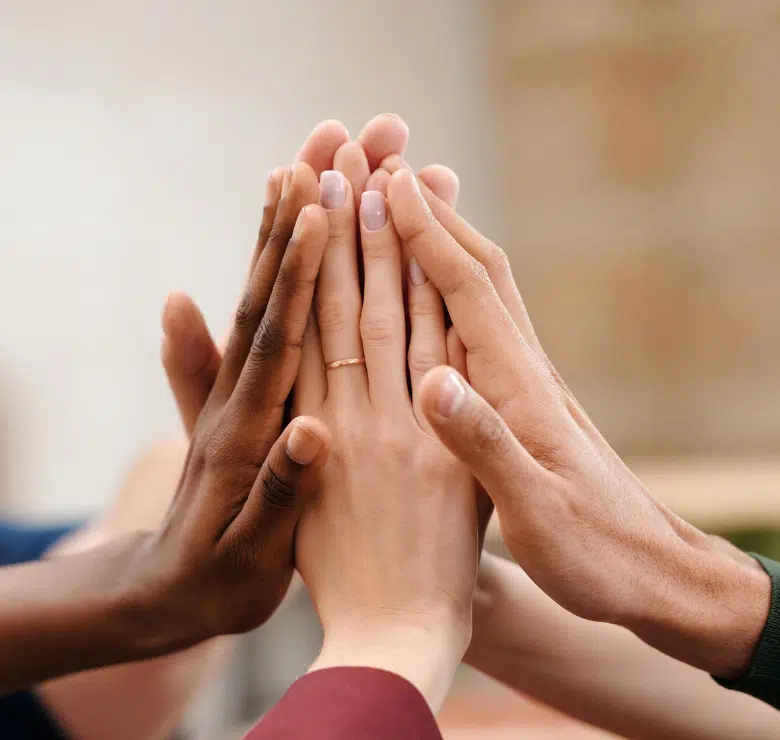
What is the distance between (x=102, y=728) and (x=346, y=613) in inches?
29.5

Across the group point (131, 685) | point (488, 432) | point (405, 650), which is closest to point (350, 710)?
point (405, 650)

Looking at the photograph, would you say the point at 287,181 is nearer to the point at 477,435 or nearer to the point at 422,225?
the point at 422,225

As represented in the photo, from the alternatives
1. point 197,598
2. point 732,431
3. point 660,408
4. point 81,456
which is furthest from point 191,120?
point 197,598

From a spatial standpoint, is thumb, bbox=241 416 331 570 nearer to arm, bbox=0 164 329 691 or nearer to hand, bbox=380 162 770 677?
arm, bbox=0 164 329 691

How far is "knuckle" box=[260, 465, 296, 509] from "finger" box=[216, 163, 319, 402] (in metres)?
0.13

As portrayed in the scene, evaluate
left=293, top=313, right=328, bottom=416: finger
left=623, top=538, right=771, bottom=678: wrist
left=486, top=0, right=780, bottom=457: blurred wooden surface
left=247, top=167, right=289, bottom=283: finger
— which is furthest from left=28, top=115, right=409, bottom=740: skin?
left=486, top=0, right=780, bottom=457: blurred wooden surface

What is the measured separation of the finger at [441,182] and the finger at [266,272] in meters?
0.13

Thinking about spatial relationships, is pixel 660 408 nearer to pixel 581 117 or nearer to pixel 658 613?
pixel 581 117

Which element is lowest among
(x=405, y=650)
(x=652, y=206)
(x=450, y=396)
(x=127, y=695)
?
(x=127, y=695)

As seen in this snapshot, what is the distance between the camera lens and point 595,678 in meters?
0.95

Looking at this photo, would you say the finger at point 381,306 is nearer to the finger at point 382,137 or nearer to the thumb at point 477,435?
the finger at point 382,137

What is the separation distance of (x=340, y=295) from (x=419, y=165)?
91.1 inches

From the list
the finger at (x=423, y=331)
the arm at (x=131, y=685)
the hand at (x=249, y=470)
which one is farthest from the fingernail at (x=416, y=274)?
the arm at (x=131, y=685)

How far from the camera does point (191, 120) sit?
9.67ft
